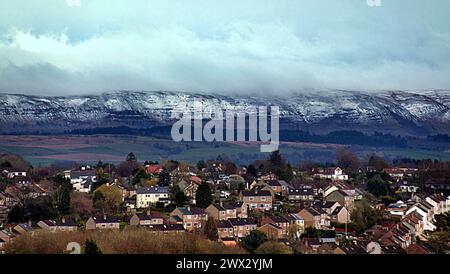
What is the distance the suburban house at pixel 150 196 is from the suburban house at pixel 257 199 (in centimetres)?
232

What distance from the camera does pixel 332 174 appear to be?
3350 cm

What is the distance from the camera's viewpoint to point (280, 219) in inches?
805

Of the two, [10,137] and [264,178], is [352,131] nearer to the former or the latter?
[264,178]

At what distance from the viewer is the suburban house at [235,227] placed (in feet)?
60.9

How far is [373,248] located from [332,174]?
17.6 m

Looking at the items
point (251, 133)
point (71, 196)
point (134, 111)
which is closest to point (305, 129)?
point (251, 133)

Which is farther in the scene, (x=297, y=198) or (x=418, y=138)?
(x=418, y=138)

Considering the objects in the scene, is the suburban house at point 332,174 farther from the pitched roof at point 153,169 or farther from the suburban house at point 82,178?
the suburban house at point 82,178

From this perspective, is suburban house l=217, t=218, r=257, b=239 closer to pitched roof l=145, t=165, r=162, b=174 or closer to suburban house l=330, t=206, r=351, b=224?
suburban house l=330, t=206, r=351, b=224

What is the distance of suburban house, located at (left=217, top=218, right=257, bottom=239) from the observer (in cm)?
1856

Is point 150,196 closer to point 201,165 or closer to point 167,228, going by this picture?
point 167,228

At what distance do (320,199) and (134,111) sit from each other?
21.8m

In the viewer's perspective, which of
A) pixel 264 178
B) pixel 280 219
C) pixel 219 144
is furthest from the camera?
pixel 219 144

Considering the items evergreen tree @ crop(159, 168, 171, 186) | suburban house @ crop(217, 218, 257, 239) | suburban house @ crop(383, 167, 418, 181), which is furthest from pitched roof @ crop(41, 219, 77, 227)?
suburban house @ crop(383, 167, 418, 181)
